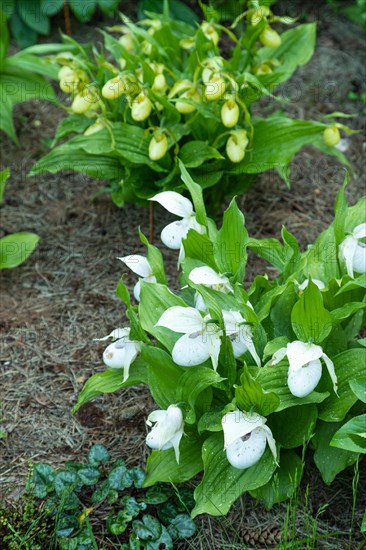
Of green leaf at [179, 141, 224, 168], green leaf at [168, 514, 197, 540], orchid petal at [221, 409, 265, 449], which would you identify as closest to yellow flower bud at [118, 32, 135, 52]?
green leaf at [179, 141, 224, 168]

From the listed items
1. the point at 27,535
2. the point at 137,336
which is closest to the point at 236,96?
the point at 137,336

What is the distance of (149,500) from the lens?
1950mm

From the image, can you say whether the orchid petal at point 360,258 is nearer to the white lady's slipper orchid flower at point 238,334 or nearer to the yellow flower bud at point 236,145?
the white lady's slipper orchid flower at point 238,334

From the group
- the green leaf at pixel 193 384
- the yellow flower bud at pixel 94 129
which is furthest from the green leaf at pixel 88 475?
the yellow flower bud at pixel 94 129

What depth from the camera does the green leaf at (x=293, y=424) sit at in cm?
191

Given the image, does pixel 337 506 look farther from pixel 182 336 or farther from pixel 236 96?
pixel 236 96

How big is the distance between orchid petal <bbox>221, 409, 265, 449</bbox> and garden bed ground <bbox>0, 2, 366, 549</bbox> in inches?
14.7

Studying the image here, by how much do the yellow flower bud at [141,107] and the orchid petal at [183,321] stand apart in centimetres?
97

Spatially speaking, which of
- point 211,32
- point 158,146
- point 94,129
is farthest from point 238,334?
point 211,32

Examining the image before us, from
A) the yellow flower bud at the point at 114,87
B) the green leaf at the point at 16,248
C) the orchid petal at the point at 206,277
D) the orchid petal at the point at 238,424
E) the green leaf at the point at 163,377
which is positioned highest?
the yellow flower bud at the point at 114,87

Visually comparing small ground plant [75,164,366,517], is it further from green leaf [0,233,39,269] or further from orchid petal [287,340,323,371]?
green leaf [0,233,39,269]

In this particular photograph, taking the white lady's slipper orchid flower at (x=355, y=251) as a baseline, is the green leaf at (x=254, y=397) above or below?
below

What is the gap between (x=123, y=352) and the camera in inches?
75.7

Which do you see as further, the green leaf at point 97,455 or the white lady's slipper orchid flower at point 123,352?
the green leaf at point 97,455
